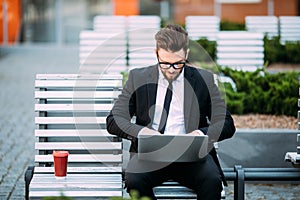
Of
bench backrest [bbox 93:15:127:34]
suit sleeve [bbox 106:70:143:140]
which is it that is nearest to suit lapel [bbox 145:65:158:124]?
suit sleeve [bbox 106:70:143:140]

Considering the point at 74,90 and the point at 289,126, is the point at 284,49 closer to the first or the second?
the point at 289,126

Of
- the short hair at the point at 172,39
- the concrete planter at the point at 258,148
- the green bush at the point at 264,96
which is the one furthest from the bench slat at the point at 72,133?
the green bush at the point at 264,96

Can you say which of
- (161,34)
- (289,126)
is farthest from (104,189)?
(289,126)

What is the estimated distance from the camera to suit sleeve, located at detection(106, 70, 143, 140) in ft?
18.4

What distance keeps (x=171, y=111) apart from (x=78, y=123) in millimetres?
838

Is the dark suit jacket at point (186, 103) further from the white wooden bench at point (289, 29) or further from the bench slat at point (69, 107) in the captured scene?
the white wooden bench at point (289, 29)

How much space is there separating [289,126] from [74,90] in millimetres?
3285

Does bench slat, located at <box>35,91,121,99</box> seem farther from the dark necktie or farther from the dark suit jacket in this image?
the dark necktie

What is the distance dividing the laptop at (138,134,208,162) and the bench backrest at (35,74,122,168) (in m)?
0.75

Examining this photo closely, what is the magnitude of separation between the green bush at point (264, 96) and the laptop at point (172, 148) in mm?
4056

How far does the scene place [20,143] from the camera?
9820mm

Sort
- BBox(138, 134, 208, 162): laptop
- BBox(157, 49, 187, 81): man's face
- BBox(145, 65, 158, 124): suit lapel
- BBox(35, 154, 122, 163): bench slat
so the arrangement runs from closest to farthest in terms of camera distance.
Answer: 1. BBox(138, 134, 208, 162): laptop
2. BBox(157, 49, 187, 81): man's face
3. BBox(145, 65, 158, 124): suit lapel
4. BBox(35, 154, 122, 163): bench slat

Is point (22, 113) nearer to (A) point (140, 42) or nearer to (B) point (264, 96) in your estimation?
(A) point (140, 42)

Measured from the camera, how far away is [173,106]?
228 inches
